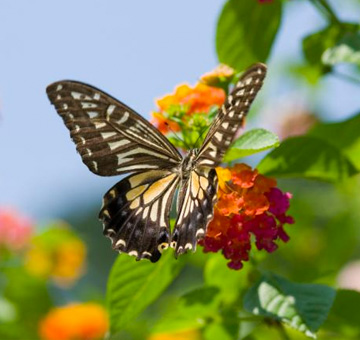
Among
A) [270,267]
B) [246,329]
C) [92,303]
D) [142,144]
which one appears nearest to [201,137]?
[142,144]

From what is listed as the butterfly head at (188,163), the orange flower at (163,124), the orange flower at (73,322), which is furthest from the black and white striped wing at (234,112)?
the orange flower at (73,322)

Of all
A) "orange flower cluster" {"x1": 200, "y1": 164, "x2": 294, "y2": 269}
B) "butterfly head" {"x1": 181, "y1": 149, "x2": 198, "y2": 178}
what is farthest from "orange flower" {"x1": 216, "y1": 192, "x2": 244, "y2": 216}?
"butterfly head" {"x1": 181, "y1": 149, "x2": 198, "y2": 178}

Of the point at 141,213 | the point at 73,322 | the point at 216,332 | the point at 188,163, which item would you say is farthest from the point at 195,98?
the point at 73,322

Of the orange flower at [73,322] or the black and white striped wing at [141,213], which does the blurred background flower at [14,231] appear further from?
the black and white striped wing at [141,213]

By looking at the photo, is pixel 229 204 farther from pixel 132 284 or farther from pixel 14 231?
pixel 14 231

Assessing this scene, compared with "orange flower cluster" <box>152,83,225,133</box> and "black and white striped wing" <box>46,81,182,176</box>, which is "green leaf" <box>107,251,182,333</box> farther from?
"orange flower cluster" <box>152,83,225,133</box>

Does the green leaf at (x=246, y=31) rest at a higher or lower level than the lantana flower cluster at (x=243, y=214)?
higher

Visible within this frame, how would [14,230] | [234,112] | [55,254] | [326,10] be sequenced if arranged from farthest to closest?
[14,230] < [55,254] < [326,10] < [234,112]
